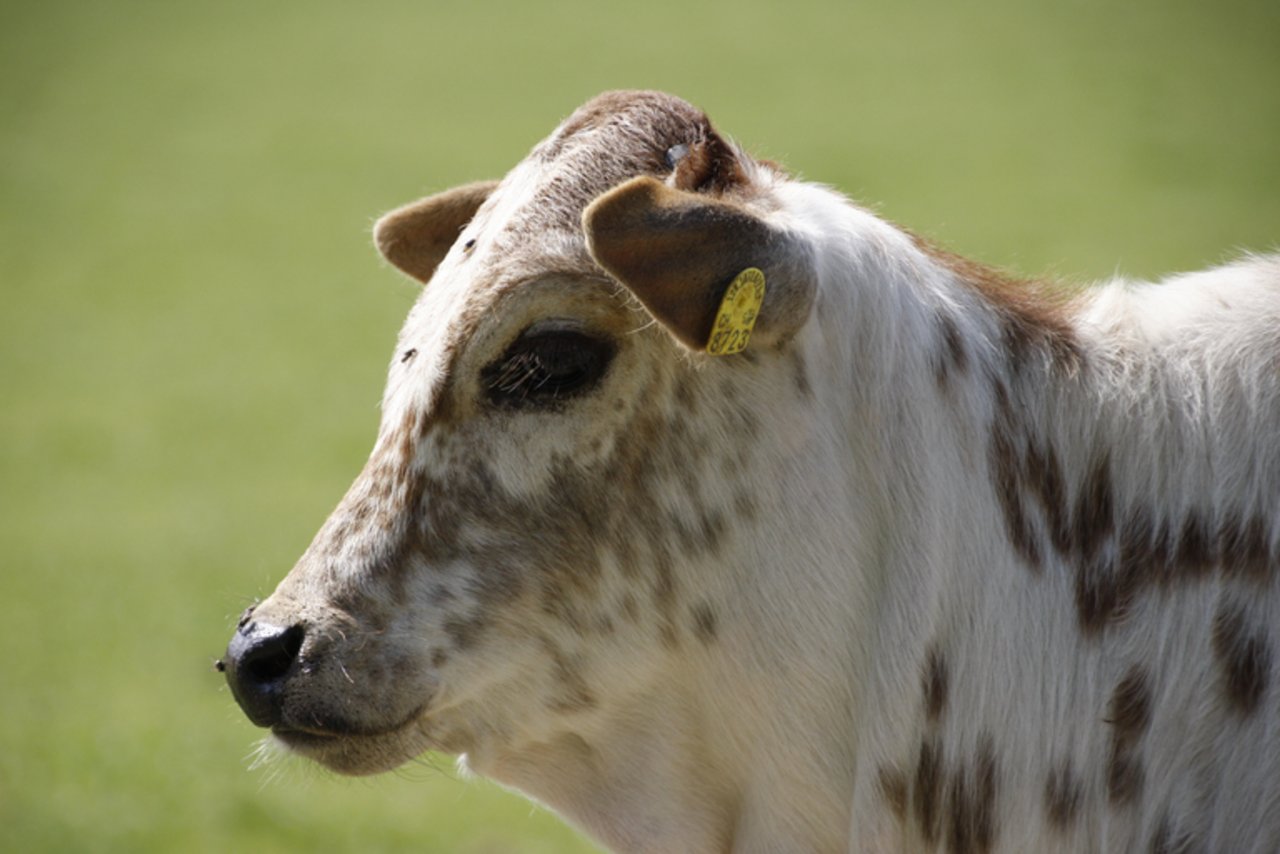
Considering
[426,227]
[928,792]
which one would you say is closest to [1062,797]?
[928,792]

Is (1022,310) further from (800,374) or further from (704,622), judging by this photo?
(704,622)

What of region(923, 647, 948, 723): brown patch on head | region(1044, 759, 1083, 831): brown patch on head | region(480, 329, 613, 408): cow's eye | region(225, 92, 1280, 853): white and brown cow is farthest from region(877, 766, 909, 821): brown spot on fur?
region(480, 329, 613, 408): cow's eye

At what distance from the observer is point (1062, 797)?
292cm

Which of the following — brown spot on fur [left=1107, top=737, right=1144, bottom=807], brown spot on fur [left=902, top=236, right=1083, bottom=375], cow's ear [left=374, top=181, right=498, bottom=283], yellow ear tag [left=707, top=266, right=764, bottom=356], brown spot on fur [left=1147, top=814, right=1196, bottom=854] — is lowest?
brown spot on fur [left=1147, top=814, right=1196, bottom=854]

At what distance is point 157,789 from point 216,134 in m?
16.4

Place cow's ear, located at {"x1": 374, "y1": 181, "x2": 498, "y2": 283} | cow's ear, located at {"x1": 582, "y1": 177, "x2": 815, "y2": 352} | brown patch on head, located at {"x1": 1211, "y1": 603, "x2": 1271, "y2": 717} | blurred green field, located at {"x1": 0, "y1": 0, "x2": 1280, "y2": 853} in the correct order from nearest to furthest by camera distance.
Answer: cow's ear, located at {"x1": 582, "y1": 177, "x2": 815, "y2": 352} < brown patch on head, located at {"x1": 1211, "y1": 603, "x2": 1271, "y2": 717} < cow's ear, located at {"x1": 374, "y1": 181, "x2": 498, "y2": 283} < blurred green field, located at {"x1": 0, "y1": 0, "x2": 1280, "y2": 853}

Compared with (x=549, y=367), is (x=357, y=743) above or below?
below

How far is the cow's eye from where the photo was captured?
2.92 meters

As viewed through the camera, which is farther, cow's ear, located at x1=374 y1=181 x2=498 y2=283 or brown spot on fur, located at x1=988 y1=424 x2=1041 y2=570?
cow's ear, located at x1=374 y1=181 x2=498 y2=283

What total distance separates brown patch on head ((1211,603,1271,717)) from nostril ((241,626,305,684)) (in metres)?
1.80

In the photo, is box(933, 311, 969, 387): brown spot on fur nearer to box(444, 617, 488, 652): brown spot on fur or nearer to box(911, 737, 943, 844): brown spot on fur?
box(911, 737, 943, 844): brown spot on fur

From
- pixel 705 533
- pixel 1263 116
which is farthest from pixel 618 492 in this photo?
pixel 1263 116

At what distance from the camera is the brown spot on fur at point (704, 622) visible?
2996mm

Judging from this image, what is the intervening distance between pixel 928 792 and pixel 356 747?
1.15 m
